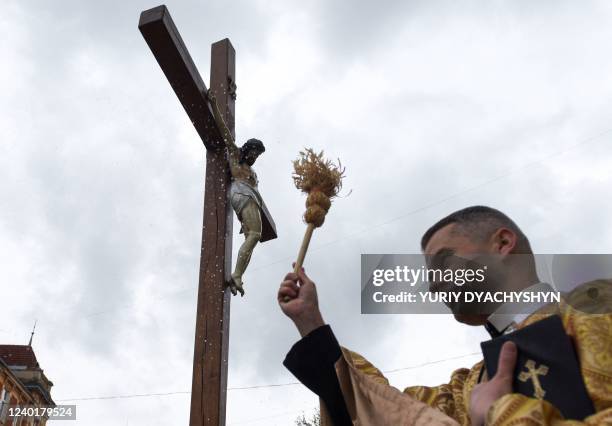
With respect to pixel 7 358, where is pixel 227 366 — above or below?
below

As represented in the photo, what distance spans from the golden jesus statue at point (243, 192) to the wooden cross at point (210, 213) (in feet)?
0.16

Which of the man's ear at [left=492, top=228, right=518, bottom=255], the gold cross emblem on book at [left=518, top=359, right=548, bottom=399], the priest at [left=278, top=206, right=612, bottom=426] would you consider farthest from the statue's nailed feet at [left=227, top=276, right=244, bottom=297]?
the gold cross emblem on book at [left=518, top=359, right=548, bottom=399]

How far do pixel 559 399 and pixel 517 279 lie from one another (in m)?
0.50

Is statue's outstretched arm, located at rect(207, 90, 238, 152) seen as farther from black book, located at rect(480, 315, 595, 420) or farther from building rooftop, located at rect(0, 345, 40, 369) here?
building rooftop, located at rect(0, 345, 40, 369)

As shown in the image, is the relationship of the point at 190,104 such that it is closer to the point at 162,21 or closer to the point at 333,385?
the point at 162,21

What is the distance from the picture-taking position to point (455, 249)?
2.10m

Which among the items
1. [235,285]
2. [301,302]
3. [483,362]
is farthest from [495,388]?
[235,285]

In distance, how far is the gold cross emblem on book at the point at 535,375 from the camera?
1.49m

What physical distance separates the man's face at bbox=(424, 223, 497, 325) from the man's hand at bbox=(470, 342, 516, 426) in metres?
0.43

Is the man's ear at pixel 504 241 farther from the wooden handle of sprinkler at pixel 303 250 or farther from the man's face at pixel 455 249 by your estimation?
the wooden handle of sprinkler at pixel 303 250

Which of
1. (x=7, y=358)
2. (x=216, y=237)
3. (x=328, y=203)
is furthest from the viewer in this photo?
(x=7, y=358)

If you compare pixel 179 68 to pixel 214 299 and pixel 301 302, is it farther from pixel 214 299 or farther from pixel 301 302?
pixel 301 302

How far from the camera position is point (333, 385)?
7.09 ft

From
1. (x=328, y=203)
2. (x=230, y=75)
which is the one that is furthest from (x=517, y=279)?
(x=230, y=75)
